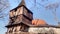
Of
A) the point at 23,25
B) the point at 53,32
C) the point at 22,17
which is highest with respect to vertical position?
the point at 22,17

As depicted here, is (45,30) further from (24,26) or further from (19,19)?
(19,19)

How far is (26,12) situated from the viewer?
19.3 meters

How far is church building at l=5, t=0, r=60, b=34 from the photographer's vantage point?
1543 cm

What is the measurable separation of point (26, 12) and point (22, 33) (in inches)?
176

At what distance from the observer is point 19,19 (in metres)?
18.5

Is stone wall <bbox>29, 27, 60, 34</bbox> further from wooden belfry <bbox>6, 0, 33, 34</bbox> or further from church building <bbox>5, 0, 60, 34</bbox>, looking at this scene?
wooden belfry <bbox>6, 0, 33, 34</bbox>

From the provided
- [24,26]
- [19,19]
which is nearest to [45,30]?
[24,26]

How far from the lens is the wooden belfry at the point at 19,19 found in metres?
17.2

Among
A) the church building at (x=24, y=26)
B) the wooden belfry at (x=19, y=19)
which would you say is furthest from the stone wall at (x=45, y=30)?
the wooden belfry at (x=19, y=19)

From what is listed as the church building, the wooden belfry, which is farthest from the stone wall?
the wooden belfry

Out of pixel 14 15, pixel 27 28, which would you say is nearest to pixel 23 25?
pixel 27 28

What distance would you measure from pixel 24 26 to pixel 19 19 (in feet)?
5.73

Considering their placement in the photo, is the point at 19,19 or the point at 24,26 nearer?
the point at 24,26

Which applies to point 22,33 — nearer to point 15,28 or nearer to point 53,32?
point 15,28
